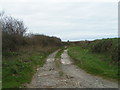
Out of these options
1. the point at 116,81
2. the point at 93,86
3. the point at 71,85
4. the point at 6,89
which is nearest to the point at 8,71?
the point at 6,89

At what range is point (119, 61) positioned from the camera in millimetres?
15625

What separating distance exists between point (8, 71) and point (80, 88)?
19.5 feet

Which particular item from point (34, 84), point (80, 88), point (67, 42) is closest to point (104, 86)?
point (80, 88)

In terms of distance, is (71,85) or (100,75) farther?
(100,75)

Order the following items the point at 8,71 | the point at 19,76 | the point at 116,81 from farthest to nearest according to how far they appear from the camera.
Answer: the point at 8,71, the point at 19,76, the point at 116,81

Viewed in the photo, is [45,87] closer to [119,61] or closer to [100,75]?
[100,75]

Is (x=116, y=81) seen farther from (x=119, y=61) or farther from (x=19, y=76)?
(x=19, y=76)

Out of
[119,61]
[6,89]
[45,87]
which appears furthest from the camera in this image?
[119,61]

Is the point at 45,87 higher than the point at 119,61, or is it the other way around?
the point at 119,61

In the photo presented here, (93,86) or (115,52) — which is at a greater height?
(115,52)

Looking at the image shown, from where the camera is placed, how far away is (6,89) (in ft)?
34.8

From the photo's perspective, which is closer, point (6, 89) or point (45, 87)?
point (6, 89)

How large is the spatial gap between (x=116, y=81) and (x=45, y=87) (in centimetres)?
416

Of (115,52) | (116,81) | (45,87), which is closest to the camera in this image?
(45,87)
